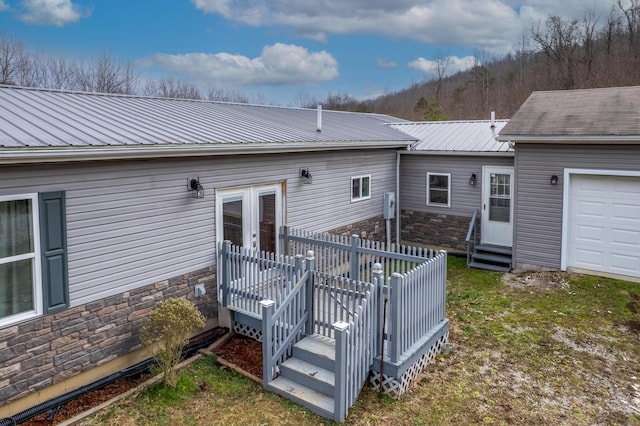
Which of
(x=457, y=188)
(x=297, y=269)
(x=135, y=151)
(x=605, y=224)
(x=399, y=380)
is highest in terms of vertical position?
(x=135, y=151)

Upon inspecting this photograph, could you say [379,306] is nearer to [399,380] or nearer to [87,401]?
[399,380]

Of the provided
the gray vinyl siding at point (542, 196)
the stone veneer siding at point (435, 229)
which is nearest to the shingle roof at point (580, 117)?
the gray vinyl siding at point (542, 196)

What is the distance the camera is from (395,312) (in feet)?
18.8

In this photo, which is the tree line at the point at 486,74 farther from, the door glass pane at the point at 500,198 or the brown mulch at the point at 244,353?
the brown mulch at the point at 244,353

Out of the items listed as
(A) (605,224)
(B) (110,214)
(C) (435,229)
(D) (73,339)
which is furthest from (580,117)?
(D) (73,339)

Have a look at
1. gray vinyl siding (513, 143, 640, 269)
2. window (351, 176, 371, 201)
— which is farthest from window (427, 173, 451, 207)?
gray vinyl siding (513, 143, 640, 269)

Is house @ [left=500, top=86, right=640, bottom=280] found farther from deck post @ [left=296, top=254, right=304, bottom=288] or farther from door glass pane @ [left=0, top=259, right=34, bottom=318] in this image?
door glass pane @ [left=0, top=259, right=34, bottom=318]

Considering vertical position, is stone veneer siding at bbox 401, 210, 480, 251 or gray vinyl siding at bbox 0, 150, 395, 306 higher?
gray vinyl siding at bbox 0, 150, 395, 306

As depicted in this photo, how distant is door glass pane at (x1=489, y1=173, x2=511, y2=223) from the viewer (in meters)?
11.8

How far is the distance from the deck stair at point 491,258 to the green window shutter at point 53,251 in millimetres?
8989

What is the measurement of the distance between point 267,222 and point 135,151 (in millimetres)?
3279

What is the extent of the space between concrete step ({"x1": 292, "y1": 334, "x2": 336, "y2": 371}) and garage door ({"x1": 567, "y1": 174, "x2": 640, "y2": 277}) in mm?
6650

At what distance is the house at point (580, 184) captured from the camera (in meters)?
9.48

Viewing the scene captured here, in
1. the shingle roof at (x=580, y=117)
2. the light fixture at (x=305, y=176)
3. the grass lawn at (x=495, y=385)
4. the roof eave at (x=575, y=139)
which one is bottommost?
the grass lawn at (x=495, y=385)
